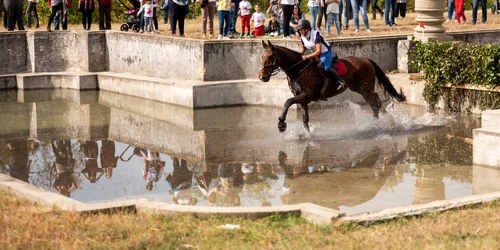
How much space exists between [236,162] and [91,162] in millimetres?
2526

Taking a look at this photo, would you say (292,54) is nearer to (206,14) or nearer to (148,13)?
(206,14)

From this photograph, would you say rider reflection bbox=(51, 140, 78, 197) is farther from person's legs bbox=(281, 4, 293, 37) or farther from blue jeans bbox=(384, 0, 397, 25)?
blue jeans bbox=(384, 0, 397, 25)

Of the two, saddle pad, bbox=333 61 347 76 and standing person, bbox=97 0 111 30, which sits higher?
standing person, bbox=97 0 111 30

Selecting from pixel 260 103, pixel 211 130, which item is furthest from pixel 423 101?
pixel 211 130

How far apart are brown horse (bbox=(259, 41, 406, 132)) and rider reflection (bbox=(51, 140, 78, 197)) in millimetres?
3712

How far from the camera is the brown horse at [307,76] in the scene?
16797 millimetres

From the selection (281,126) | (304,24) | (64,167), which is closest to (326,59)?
(304,24)

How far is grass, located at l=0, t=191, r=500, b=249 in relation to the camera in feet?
29.5

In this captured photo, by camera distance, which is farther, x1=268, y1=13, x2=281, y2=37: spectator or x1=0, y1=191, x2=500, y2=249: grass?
x1=268, y1=13, x2=281, y2=37: spectator

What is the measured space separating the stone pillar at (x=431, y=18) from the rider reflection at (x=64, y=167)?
29.1ft

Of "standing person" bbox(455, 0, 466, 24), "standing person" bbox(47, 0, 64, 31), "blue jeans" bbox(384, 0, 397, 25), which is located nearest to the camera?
"standing person" bbox(47, 0, 64, 31)

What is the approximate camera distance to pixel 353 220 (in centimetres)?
964

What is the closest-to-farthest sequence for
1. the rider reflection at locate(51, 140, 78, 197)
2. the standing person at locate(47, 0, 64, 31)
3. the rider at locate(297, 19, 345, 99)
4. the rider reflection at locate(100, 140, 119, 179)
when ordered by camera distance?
the rider reflection at locate(51, 140, 78, 197) < the rider reflection at locate(100, 140, 119, 179) < the rider at locate(297, 19, 345, 99) < the standing person at locate(47, 0, 64, 31)

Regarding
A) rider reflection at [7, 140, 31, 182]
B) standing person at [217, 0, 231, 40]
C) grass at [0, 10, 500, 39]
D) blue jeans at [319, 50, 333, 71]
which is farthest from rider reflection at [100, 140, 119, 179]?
grass at [0, 10, 500, 39]
